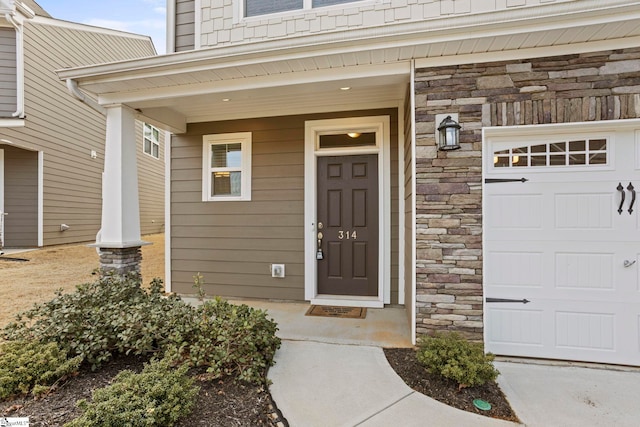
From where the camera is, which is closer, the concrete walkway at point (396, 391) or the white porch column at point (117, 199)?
the concrete walkway at point (396, 391)

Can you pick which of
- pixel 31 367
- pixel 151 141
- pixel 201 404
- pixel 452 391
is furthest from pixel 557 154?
pixel 151 141

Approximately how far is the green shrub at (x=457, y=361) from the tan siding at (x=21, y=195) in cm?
935

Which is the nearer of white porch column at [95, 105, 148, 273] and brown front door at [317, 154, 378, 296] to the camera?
white porch column at [95, 105, 148, 273]

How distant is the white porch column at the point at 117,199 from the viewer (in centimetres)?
340

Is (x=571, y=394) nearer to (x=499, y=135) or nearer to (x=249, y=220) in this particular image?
(x=499, y=135)

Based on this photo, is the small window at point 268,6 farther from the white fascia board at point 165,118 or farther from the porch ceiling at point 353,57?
the white fascia board at point 165,118

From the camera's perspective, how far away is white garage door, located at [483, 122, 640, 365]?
8.30ft

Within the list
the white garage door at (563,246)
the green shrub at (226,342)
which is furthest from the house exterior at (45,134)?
the white garage door at (563,246)

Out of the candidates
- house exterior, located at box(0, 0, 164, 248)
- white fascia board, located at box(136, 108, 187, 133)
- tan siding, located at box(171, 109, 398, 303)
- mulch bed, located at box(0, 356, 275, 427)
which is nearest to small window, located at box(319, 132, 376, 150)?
tan siding, located at box(171, 109, 398, 303)

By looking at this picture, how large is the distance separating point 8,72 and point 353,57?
8.68 m

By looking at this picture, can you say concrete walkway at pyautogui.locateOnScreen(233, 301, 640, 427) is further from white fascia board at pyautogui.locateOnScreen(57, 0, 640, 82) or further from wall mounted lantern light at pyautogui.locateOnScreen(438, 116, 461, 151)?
white fascia board at pyautogui.locateOnScreen(57, 0, 640, 82)

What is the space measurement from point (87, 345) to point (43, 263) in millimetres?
5430

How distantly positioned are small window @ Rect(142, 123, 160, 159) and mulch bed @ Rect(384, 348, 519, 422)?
11.4 m

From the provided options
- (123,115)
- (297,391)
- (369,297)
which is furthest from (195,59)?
(369,297)
